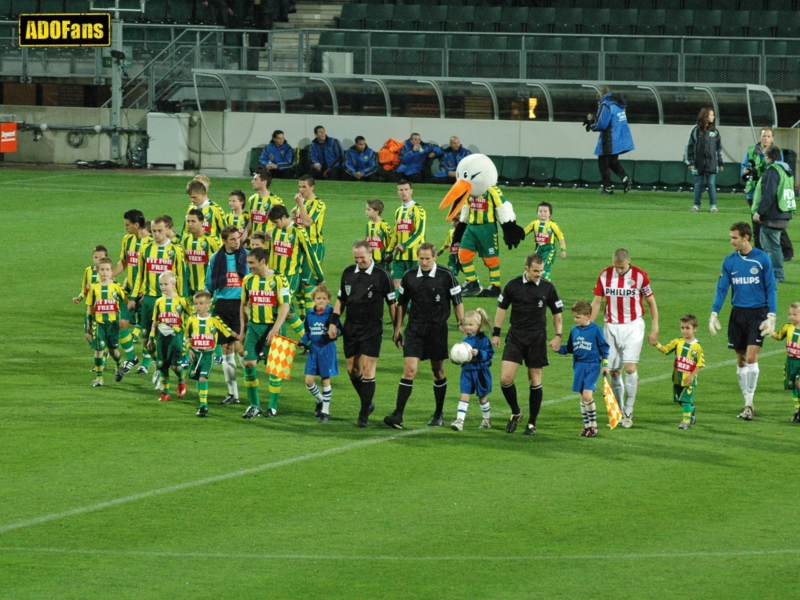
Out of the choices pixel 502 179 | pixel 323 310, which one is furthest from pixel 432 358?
pixel 502 179

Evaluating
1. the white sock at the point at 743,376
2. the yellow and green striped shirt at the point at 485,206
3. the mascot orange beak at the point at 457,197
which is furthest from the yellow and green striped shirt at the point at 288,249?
the white sock at the point at 743,376

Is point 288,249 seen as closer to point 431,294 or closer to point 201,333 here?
point 201,333

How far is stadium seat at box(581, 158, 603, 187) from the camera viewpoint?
113 feet

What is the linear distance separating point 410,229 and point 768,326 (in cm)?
621

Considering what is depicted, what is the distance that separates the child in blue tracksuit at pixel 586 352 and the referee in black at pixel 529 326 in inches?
8.0

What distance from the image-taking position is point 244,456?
12523 mm

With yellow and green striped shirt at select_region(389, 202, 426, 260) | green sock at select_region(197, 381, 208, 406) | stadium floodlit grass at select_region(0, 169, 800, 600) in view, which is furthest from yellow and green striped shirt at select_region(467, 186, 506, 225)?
green sock at select_region(197, 381, 208, 406)

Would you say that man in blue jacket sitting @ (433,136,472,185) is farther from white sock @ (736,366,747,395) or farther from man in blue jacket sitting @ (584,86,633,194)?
white sock @ (736,366,747,395)

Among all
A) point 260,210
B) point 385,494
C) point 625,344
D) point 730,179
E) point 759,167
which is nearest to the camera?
point 385,494

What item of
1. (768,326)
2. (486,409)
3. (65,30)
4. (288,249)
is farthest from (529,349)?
(65,30)

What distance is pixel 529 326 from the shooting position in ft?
43.5

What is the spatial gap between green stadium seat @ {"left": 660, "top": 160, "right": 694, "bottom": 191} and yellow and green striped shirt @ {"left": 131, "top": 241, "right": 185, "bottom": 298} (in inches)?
811

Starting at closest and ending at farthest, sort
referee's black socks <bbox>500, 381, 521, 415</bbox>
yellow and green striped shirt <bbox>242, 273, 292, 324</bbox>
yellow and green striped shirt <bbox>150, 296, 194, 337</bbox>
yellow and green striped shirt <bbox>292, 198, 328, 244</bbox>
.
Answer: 1. referee's black socks <bbox>500, 381, 521, 415</bbox>
2. yellow and green striped shirt <bbox>242, 273, 292, 324</bbox>
3. yellow and green striped shirt <bbox>150, 296, 194, 337</bbox>
4. yellow and green striped shirt <bbox>292, 198, 328, 244</bbox>

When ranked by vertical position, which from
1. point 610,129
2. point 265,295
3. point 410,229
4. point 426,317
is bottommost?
point 426,317
